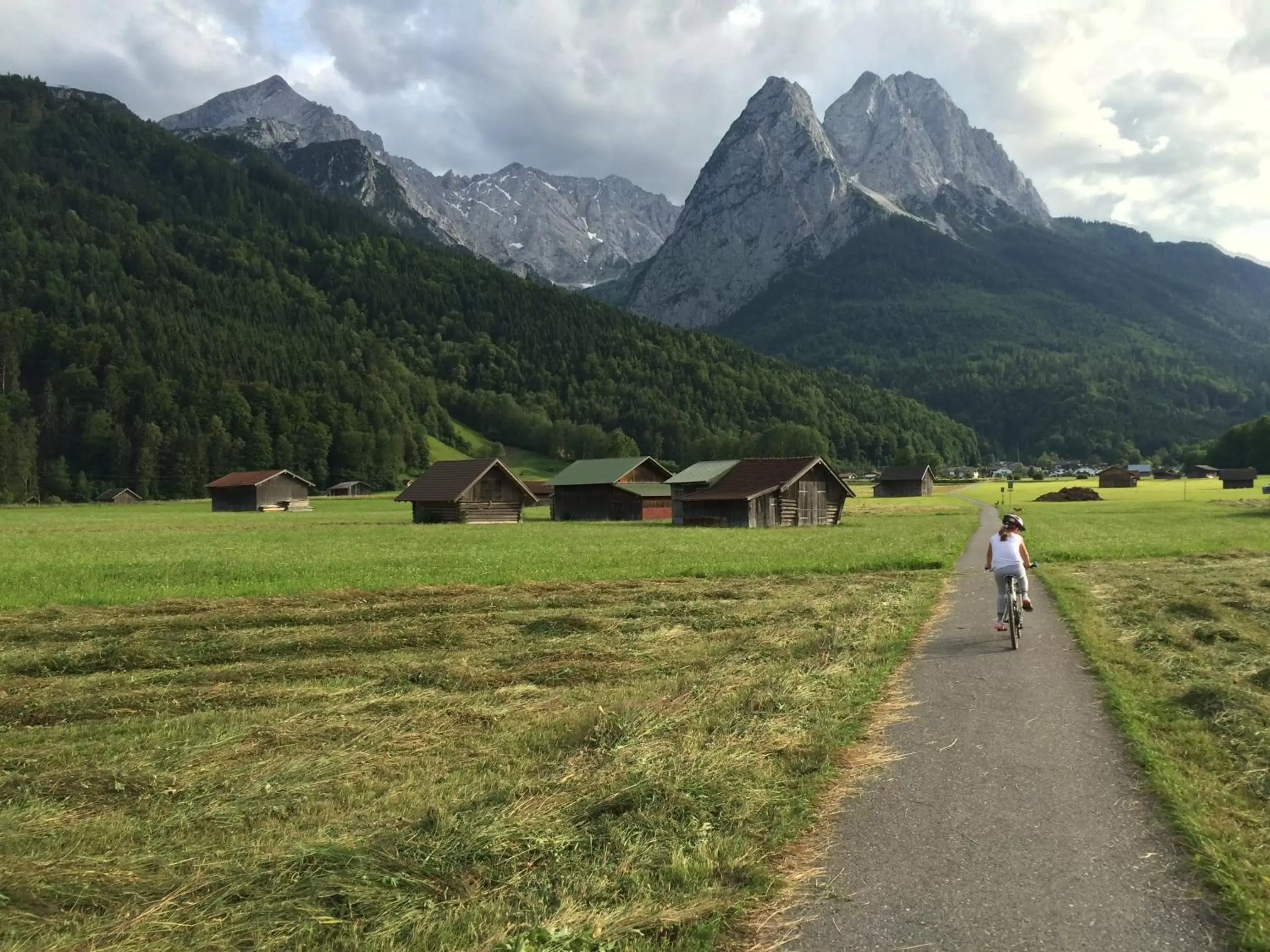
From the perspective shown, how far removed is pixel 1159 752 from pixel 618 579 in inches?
726

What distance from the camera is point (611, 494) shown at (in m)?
76.7

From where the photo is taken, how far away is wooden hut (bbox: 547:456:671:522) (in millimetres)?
75938

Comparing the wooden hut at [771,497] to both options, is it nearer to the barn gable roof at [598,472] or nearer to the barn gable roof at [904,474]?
the barn gable roof at [598,472]

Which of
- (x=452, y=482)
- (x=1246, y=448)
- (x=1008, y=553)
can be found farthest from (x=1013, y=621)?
(x=1246, y=448)

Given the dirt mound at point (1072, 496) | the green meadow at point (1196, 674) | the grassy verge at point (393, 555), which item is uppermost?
the dirt mound at point (1072, 496)

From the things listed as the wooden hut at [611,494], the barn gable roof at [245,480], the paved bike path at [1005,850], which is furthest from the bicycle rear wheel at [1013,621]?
the barn gable roof at [245,480]

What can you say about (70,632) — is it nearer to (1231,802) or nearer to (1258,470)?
(1231,802)

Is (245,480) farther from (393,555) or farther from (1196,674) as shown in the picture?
(1196,674)

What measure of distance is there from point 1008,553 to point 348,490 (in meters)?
139

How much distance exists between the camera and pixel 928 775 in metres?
7.68

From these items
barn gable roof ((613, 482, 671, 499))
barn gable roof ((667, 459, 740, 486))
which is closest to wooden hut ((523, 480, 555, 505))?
barn gable roof ((613, 482, 671, 499))

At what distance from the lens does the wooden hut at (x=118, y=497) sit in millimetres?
119812

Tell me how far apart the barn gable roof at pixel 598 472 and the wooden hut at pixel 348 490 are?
239 ft

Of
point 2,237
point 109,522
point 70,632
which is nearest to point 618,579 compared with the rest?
point 70,632
